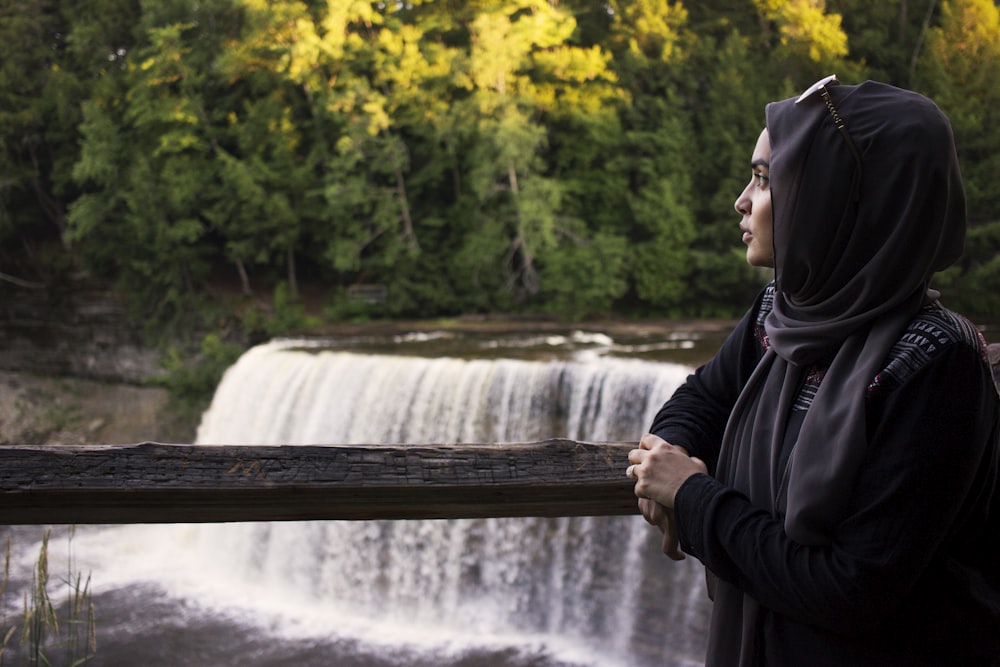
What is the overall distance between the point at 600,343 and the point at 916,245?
8.72 m

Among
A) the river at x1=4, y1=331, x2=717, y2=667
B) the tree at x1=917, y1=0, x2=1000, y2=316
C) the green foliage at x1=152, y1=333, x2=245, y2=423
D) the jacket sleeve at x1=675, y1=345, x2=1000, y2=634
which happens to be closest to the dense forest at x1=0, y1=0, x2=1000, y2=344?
the tree at x1=917, y1=0, x2=1000, y2=316

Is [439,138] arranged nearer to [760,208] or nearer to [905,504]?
[760,208]

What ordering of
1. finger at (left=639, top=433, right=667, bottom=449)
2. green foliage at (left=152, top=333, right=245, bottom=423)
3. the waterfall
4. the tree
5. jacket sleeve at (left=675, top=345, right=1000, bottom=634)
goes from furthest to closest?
green foliage at (left=152, top=333, right=245, bottom=423) < the tree < the waterfall < finger at (left=639, top=433, right=667, bottom=449) < jacket sleeve at (left=675, top=345, right=1000, bottom=634)

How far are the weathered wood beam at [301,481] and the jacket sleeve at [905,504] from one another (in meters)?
0.54

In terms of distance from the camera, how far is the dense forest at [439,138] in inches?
446

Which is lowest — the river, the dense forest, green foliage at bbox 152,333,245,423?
green foliage at bbox 152,333,245,423

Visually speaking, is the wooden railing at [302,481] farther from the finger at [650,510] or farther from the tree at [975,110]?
the tree at [975,110]

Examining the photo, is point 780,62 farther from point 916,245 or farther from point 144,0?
point 916,245

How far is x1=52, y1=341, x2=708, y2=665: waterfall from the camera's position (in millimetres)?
5992

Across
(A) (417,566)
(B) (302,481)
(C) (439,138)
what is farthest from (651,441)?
(C) (439,138)

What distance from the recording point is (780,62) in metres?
11.6

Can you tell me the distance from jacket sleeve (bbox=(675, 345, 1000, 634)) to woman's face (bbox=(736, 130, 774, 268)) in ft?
0.86

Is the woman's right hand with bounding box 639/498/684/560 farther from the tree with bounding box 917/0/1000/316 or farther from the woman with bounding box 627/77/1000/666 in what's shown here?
the tree with bounding box 917/0/1000/316

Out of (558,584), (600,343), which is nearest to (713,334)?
(600,343)
